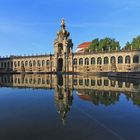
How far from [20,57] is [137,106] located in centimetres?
10056

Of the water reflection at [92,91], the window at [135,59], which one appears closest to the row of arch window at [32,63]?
the window at [135,59]

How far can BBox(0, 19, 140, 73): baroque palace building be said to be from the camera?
270 ft

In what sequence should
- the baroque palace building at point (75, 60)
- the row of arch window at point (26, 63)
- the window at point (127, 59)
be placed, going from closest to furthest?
the window at point (127, 59) → the baroque palace building at point (75, 60) → the row of arch window at point (26, 63)

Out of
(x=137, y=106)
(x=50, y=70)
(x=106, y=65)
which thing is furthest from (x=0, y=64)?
(x=137, y=106)

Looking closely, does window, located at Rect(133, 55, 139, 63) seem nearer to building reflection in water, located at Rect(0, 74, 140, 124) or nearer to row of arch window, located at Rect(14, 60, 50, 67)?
row of arch window, located at Rect(14, 60, 50, 67)

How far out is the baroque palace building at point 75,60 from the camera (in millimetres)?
82188

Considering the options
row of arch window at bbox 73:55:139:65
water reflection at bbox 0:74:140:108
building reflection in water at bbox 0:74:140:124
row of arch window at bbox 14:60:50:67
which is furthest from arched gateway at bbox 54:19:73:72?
building reflection in water at bbox 0:74:140:124

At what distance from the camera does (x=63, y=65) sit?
93.9 meters

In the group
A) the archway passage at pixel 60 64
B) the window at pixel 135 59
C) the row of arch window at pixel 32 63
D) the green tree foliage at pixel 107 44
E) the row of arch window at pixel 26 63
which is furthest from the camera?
the green tree foliage at pixel 107 44

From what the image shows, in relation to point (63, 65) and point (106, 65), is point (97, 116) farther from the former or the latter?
point (63, 65)

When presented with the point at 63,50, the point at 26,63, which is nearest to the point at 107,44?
the point at 63,50

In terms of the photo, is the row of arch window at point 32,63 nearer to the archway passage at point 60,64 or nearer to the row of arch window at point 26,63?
the row of arch window at point 26,63

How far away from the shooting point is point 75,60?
309ft

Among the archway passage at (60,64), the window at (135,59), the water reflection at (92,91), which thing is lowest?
the water reflection at (92,91)
